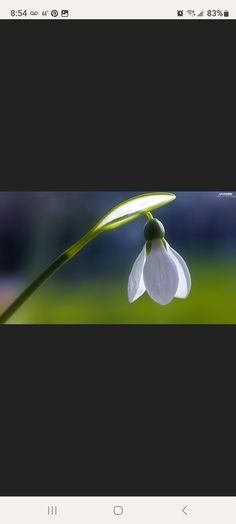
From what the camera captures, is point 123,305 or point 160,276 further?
point 123,305

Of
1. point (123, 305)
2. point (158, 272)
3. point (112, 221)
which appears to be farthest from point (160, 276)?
point (123, 305)

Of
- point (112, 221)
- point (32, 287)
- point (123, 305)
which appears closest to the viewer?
point (32, 287)

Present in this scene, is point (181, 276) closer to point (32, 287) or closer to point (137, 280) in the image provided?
point (137, 280)

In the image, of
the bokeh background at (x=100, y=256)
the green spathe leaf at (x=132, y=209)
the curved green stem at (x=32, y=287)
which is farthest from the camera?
the bokeh background at (x=100, y=256)

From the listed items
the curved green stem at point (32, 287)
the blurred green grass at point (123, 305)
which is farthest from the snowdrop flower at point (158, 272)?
the blurred green grass at point (123, 305)

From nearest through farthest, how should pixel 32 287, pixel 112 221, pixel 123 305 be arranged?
pixel 32 287 < pixel 112 221 < pixel 123 305

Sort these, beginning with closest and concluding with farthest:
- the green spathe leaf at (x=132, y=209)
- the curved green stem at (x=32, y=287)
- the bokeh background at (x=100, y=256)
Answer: the curved green stem at (x=32, y=287) → the green spathe leaf at (x=132, y=209) → the bokeh background at (x=100, y=256)

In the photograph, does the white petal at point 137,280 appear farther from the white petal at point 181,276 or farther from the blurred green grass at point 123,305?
the blurred green grass at point 123,305
